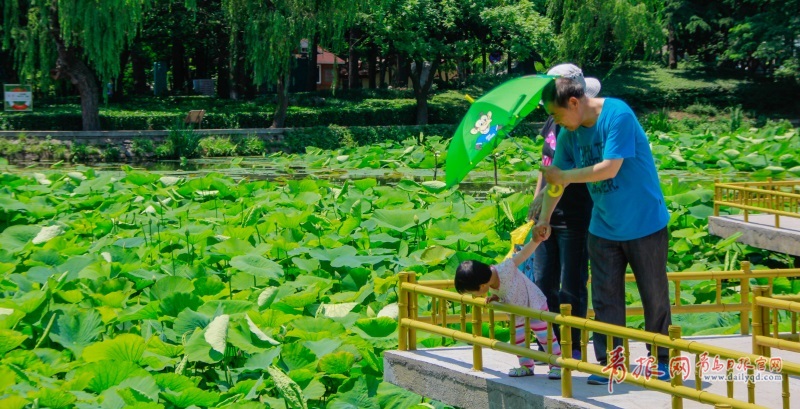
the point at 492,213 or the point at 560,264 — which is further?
the point at 492,213

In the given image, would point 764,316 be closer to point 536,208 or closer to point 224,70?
point 536,208

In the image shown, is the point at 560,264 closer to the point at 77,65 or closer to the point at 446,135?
the point at 77,65

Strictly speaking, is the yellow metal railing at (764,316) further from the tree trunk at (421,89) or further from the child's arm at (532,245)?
the tree trunk at (421,89)

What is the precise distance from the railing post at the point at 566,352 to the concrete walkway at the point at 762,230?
13.3 ft

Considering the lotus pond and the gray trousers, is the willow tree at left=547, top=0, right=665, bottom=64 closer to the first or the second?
the lotus pond

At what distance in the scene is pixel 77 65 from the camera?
19609mm

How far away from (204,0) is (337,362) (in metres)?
Answer: 24.8

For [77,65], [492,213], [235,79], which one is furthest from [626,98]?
[492,213]

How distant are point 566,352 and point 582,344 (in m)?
0.05

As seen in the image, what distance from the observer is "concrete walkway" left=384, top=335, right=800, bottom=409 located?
2.86 m

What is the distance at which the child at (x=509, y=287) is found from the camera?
10.5 feet

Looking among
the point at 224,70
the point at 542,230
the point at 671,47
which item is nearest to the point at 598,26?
the point at 671,47

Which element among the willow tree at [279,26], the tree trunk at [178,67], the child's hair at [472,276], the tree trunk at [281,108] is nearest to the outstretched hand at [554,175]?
the child's hair at [472,276]

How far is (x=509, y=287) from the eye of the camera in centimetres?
321
